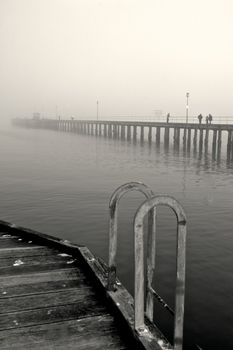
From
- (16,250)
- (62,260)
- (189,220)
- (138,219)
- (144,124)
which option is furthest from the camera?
(144,124)

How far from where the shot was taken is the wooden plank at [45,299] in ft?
11.5

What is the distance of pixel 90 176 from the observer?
22.0 m

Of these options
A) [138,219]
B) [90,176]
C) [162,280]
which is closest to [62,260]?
[138,219]

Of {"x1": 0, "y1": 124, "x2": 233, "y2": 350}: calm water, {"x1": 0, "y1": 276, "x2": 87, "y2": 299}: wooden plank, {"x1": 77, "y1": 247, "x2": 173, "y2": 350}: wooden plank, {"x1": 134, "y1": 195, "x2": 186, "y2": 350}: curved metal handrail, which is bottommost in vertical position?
{"x1": 0, "y1": 124, "x2": 233, "y2": 350}: calm water

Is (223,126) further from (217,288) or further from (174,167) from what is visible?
(217,288)

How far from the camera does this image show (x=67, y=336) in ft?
9.98

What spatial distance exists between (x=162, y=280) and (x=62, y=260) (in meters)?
3.59

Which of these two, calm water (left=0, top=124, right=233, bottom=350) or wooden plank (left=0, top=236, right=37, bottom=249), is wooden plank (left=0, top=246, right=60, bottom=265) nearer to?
wooden plank (left=0, top=236, right=37, bottom=249)

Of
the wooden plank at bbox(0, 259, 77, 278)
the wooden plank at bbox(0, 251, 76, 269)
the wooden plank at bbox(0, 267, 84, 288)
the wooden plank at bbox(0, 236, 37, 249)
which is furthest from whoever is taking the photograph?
the wooden plank at bbox(0, 236, 37, 249)

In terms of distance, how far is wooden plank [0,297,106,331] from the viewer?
127 inches

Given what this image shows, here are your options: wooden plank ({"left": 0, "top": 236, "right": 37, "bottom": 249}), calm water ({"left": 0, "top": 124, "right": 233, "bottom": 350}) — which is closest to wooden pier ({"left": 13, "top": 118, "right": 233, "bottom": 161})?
calm water ({"left": 0, "top": 124, "right": 233, "bottom": 350})

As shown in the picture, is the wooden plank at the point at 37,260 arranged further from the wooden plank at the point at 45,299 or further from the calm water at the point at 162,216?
the calm water at the point at 162,216

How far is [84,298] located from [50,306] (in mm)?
374

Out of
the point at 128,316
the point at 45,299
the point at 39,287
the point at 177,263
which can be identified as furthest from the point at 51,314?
the point at 177,263
